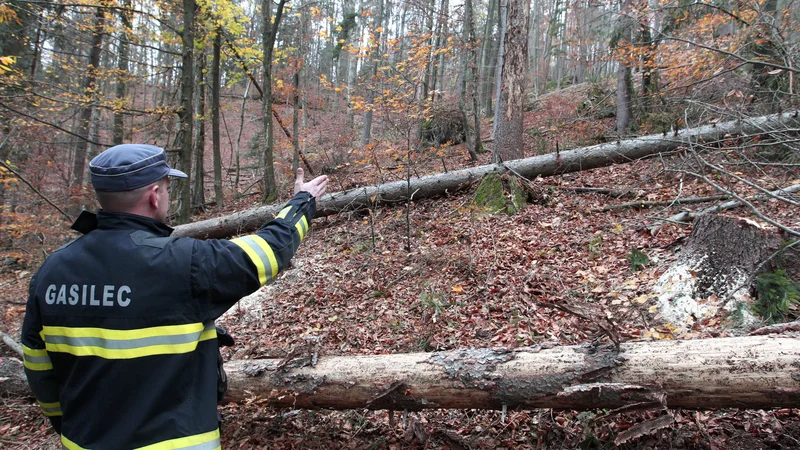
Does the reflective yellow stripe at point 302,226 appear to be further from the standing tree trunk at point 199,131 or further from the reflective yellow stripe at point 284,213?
the standing tree trunk at point 199,131

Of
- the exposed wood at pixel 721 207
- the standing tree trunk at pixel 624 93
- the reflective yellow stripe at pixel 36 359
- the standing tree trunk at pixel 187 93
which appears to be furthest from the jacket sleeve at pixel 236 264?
the standing tree trunk at pixel 624 93

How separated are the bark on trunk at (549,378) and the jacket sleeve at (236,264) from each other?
153 cm

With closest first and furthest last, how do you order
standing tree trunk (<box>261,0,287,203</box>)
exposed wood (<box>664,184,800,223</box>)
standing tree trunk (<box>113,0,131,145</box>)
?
exposed wood (<box>664,184,800,223</box>)
standing tree trunk (<box>113,0,131,145</box>)
standing tree trunk (<box>261,0,287,203</box>)

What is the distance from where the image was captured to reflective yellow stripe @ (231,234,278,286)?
1764 mm

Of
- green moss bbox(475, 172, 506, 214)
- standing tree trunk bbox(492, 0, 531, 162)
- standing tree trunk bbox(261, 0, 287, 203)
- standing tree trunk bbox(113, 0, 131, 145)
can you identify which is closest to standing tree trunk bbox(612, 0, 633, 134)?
standing tree trunk bbox(492, 0, 531, 162)

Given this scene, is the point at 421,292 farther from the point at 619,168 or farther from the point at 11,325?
the point at 11,325

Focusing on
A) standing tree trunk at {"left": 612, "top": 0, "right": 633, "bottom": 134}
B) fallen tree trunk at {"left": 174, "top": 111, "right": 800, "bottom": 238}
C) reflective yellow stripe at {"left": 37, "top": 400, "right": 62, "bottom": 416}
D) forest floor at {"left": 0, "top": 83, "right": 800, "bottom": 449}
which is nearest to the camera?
reflective yellow stripe at {"left": 37, "top": 400, "right": 62, "bottom": 416}

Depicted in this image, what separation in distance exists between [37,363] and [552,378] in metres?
2.75

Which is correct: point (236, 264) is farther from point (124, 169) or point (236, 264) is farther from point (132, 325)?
point (124, 169)

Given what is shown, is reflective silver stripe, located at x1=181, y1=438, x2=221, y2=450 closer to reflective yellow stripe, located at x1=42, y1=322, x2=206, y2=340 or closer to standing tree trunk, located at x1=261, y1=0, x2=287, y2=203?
reflective yellow stripe, located at x1=42, y1=322, x2=206, y2=340

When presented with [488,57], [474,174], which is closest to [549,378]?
[474,174]

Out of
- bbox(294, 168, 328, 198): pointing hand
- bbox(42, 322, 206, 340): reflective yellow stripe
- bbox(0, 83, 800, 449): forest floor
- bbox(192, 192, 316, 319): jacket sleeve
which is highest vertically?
bbox(294, 168, 328, 198): pointing hand

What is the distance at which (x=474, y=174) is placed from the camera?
334 inches

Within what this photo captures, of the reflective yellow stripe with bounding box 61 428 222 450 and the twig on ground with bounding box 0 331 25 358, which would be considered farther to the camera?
the twig on ground with bounding box 0 331 25 358
